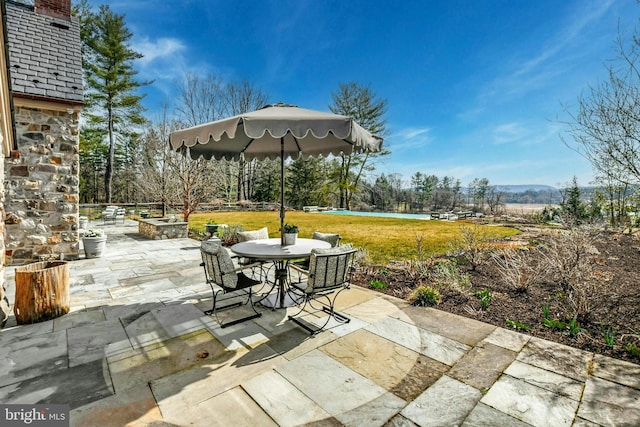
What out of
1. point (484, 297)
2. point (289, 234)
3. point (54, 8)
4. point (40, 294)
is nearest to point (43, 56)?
point (54, 8)

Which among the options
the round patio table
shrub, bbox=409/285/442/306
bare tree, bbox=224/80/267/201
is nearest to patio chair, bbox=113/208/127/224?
bare tree, bbox=224/80/267/201

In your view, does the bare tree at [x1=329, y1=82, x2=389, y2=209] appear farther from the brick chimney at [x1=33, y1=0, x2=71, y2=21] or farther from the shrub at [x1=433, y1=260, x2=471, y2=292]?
the shrub at [x1=433, y1=260, x2=471, y2=292]

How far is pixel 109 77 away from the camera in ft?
65.2

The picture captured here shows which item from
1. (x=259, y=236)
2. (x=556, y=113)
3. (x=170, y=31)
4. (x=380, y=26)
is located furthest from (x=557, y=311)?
(x=170, y=31)

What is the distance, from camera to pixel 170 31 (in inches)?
460

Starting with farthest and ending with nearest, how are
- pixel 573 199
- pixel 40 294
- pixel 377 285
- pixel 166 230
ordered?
pixel 573 199, pixel 166 230, pixel 377 285, pixel 40 294

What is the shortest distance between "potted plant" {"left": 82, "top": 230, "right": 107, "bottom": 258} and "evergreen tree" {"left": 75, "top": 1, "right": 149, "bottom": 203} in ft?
54.4

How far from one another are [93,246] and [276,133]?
632 centimetres

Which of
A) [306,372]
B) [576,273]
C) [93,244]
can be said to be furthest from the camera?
[93,244]

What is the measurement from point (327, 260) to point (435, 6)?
9.80 meters

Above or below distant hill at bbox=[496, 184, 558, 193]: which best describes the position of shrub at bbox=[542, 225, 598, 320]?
below

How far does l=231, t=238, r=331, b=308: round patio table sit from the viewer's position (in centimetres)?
335

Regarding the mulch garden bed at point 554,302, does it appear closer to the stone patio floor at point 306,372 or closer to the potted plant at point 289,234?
the stone patio floor at point 306,372

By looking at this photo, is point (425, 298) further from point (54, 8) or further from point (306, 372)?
point (54, 8)
